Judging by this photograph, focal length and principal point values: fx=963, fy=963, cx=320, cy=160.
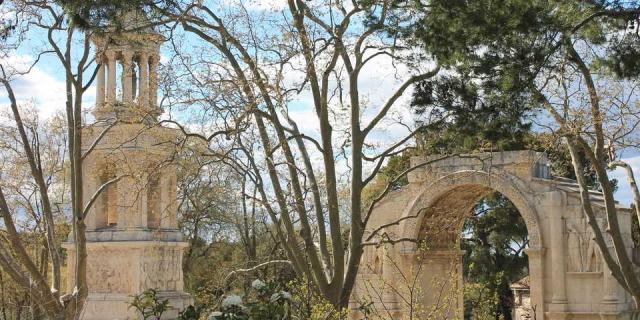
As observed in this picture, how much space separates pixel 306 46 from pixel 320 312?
3934 millimetres

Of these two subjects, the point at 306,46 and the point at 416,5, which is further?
the point at 306,46

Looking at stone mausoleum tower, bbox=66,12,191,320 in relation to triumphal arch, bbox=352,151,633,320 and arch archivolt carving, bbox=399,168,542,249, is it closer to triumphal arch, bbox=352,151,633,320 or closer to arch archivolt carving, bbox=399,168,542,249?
triumphal arch, bbox=352,151,633,320

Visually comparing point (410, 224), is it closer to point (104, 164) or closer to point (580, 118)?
point (104, 164)

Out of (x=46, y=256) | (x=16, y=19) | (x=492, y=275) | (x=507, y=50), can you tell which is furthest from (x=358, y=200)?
(x=492, y=275)

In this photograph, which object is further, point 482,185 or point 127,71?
point 482,185

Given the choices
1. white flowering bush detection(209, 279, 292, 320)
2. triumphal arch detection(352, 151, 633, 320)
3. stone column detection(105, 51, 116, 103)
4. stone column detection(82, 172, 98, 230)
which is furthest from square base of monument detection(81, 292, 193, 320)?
white flowering bush detection(209, 279, 292, 320)

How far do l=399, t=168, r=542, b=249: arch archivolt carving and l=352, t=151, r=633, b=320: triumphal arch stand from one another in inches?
1.0

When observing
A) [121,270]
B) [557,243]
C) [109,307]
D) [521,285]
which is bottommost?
[521,285]

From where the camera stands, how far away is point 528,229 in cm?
2406

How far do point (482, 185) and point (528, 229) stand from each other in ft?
5.89

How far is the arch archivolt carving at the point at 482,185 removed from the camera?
23953 mm

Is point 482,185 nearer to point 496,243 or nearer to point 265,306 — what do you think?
point 496,243

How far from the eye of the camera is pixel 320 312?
11.8 m

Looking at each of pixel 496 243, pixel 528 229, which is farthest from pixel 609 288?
pixel 496 243
